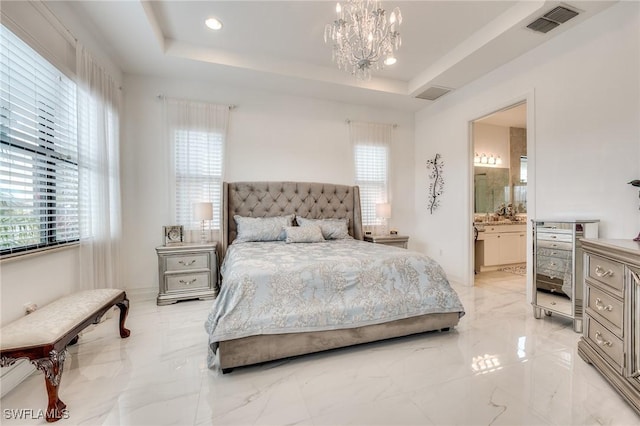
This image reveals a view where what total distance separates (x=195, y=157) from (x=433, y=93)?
11.8 feet

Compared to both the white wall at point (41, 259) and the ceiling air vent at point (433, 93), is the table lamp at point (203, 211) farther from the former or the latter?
the ceiling air vent at point (433, 93)

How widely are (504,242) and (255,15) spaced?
523cm

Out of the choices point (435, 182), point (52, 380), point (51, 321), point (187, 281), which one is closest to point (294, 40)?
point (435, 182)

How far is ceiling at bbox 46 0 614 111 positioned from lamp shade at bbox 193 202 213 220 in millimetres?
1692

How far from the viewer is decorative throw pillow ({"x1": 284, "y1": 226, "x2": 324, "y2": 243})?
11.1 ft

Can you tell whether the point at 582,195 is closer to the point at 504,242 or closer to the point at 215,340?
the point at 504,242

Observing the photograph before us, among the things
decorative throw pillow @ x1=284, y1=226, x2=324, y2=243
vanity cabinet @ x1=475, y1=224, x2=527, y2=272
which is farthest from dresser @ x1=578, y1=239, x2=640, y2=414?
vanity cabinet @ x1=475, y1=224, x2=527, y2=272

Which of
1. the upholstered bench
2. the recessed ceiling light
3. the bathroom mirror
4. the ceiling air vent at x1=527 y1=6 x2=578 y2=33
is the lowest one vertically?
the upholstered bench

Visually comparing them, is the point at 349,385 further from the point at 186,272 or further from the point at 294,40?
the point at 294,40

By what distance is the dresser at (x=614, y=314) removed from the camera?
1485mm

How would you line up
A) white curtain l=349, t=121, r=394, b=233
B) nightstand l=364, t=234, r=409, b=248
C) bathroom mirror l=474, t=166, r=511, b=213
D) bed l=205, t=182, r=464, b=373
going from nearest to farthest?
bed l=205, t=182, r=464, b=373
nightstand l=364, t=234, r=409, b=248
white curtain l=349, t=121, r=394, b=233
bathroom mirror l=474, t=166, r=511, b=213

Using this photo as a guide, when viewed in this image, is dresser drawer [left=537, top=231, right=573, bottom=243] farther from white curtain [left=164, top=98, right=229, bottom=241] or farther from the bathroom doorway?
white curtain [left=164, top=98, right=229, bottom=241]

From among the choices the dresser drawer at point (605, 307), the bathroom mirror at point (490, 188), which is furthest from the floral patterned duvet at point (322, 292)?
the bathroom mirror at point (490, 188)

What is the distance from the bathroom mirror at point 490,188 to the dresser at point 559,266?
2770 mm
